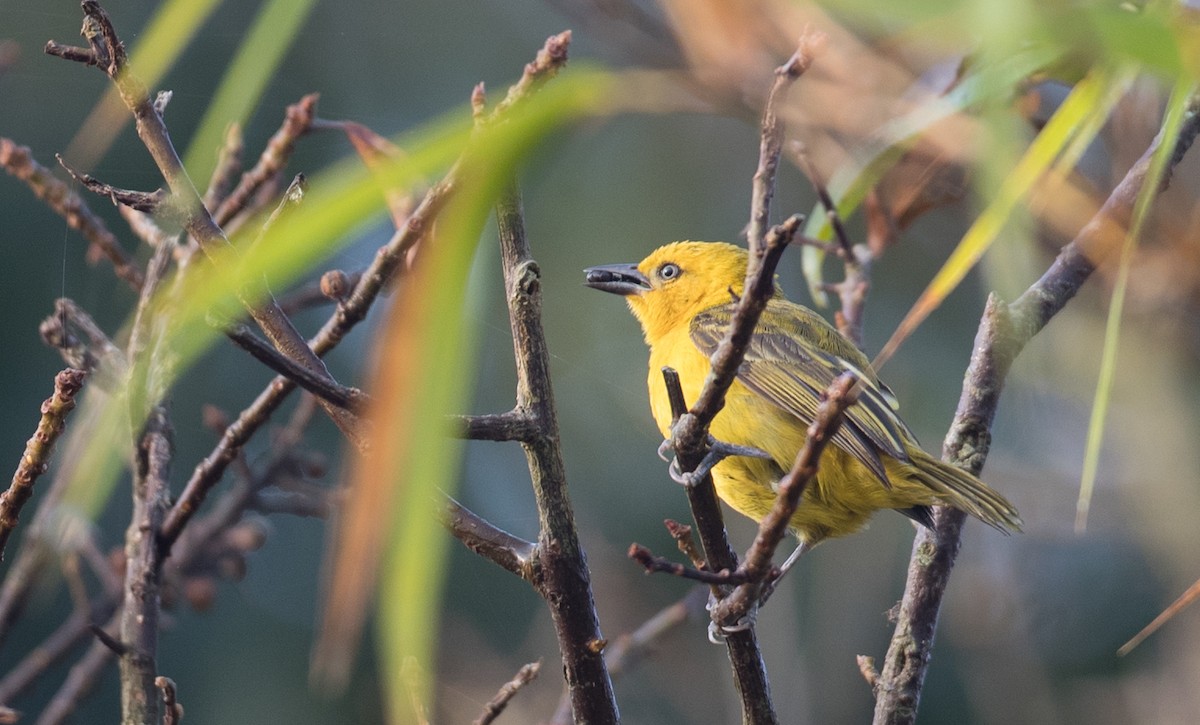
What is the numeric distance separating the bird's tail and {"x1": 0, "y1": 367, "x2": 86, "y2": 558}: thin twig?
1918mm

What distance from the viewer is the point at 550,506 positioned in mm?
1998

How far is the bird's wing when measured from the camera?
296 cm

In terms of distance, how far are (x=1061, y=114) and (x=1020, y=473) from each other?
373cm

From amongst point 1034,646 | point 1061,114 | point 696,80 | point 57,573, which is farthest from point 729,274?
point 1034,646

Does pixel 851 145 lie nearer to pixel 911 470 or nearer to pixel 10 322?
pixel 911 470

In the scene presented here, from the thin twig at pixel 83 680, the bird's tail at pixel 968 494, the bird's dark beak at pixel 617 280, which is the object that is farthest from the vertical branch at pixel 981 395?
the thin twig at pixel 83 680

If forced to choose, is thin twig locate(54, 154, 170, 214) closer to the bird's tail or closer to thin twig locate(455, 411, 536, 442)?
thin twig locate(455, 411, 536, 442)

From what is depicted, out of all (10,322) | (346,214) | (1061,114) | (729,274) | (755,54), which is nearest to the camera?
(346,214)

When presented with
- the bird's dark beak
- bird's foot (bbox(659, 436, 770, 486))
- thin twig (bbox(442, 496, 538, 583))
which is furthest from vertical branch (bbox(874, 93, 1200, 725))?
the bird's dark beak

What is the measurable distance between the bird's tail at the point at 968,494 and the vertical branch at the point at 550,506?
3.68 feet

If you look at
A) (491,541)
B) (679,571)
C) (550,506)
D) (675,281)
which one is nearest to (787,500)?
(679,571)

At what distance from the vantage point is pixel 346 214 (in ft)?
4.58

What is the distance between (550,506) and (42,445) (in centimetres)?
78

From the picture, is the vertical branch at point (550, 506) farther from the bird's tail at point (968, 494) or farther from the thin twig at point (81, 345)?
the bird's tail at point (968, 494)
